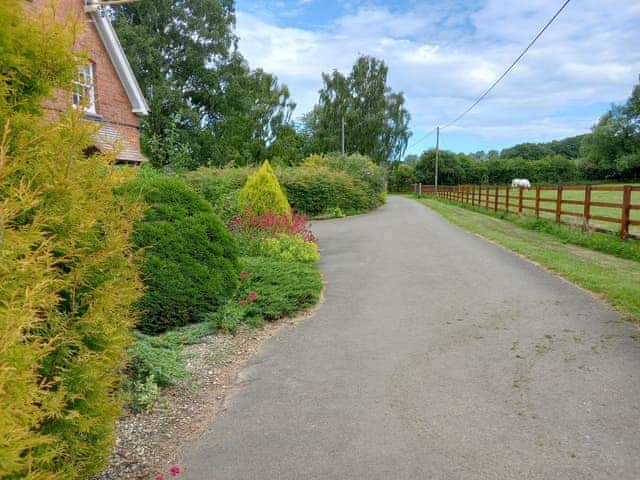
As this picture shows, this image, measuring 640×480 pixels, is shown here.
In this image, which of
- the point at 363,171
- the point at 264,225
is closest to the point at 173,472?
the point at 264,225

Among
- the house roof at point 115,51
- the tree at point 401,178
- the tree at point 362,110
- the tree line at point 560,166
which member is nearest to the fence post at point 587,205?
the house roof at point 115,51

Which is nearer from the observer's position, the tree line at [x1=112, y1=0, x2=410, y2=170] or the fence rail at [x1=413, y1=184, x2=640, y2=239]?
the fence rail at [x1=413, y1=184, x2=640, y2=239]

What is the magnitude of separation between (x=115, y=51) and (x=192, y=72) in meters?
14.5

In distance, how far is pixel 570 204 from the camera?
19422 mm

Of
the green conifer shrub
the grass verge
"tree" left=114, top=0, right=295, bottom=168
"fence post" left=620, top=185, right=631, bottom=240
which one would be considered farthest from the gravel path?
"tree" left=114, top=0, right=295, bottom=168

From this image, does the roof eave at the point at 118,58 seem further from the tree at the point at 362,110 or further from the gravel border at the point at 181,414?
the tree at the point at 362,110

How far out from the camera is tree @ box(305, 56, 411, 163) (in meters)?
43.8

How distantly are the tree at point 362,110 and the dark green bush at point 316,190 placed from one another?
74.8 ft

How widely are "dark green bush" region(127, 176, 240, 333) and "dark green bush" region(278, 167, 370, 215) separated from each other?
50.0 ft

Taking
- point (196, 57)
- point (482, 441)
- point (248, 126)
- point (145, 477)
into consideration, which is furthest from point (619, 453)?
point (248, 126)

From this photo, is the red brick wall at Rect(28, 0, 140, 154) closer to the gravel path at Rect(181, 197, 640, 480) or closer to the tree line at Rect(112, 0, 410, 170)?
the tree line at Rect(112, 0, 410, 170)

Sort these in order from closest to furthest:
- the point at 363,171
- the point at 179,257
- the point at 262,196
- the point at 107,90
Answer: the point at 179,257 → the point at 262,196 → the point at 107,90 → the point at 363,171

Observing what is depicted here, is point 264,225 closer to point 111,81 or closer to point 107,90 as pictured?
point 107,90

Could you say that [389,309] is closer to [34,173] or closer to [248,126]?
[34,173]
